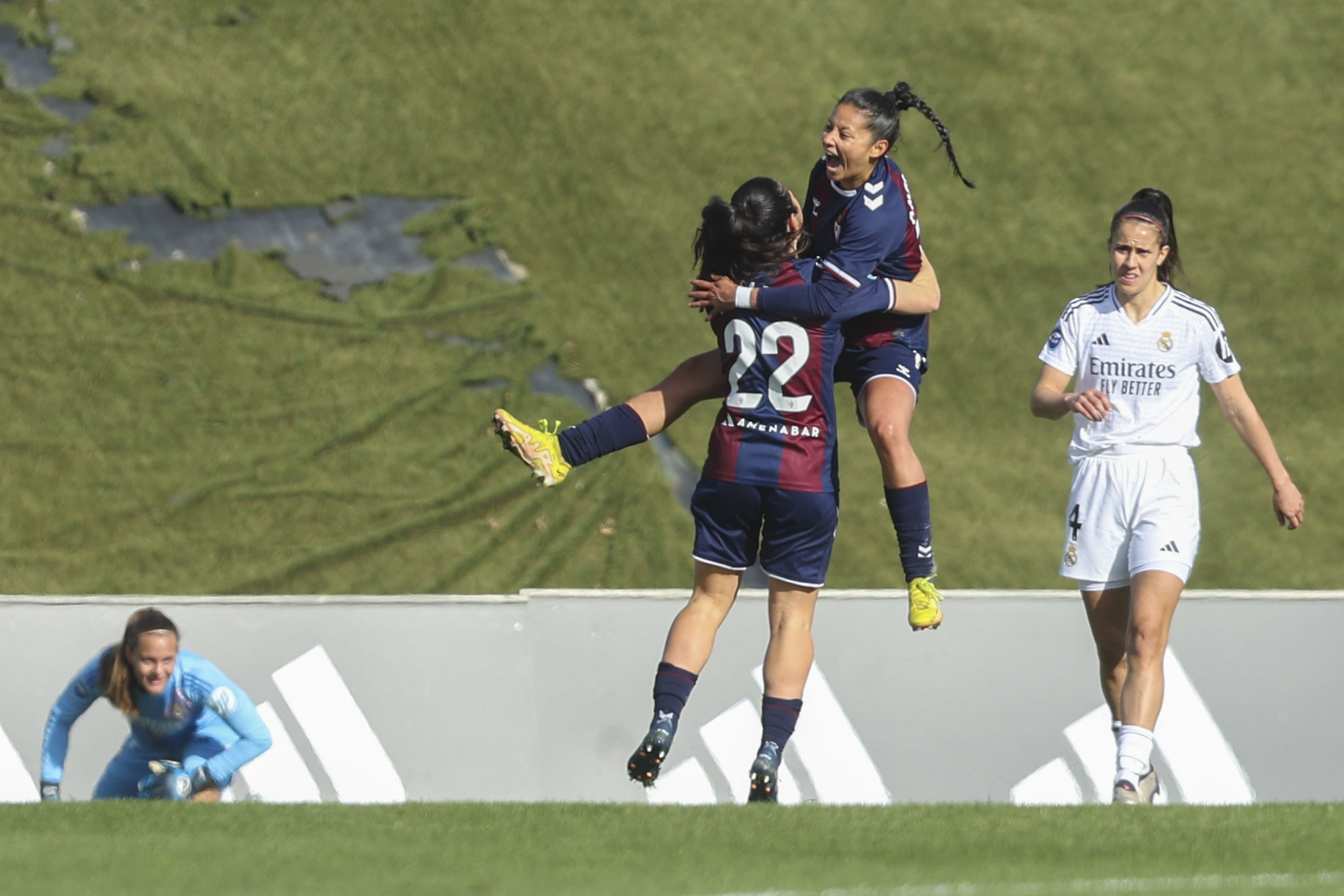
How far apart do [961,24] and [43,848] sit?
10551 millimetres

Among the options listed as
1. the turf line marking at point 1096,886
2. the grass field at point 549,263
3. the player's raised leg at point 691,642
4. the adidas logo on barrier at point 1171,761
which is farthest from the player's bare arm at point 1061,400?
the grass field at point 549,263

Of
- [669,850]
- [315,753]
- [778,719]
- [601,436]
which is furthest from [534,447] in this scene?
[315,753]

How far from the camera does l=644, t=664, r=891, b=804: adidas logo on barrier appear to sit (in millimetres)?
7742

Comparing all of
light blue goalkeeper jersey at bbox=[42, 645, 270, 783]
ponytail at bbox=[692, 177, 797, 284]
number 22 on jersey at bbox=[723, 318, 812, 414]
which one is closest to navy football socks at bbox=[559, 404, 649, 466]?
number 22 on jersey at bbox=[723, 318, 812, 414]

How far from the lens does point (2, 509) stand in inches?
424

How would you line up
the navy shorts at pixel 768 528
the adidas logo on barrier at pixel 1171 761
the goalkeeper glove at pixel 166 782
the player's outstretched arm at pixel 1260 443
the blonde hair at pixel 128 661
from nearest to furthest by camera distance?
the navy shorts at pixel 768 528 → the player's outstretched arm at pixel 1260 443 → the blonde hair at pixel 128 661 → the goalkeeper glove at pixel 166 782 → the adidas logo on barrier at pixel 1171 761

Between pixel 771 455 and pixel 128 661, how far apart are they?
282 centimetres

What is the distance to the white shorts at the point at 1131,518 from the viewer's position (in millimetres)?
5492

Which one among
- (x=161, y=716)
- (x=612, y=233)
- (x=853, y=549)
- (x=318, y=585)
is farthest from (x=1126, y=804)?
(x=612, y=233)

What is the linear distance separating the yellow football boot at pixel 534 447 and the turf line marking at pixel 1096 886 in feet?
6.16

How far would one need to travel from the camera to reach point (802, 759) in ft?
25.4

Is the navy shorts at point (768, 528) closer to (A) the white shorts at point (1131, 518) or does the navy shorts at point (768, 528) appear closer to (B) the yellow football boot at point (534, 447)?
(B) the yellow football boot at point (534, 447)

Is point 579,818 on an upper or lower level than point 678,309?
lower

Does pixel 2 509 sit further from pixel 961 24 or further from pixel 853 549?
pixel 961 24
